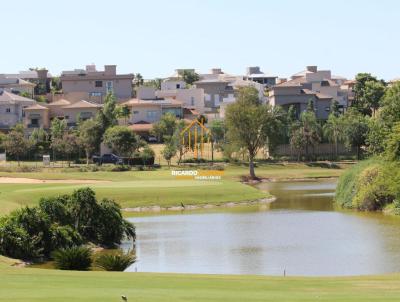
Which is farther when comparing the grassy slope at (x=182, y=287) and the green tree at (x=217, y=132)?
the green tree at (x=217, y=132)

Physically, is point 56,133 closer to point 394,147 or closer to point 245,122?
point 245,122

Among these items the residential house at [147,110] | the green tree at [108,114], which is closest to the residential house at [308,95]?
the residential house at [147,110]

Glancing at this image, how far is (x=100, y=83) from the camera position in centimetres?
18100

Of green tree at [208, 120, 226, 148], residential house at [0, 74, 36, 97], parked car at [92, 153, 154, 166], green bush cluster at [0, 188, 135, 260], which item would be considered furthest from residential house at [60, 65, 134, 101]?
green bush cluster at [0, 188, 135, 260]

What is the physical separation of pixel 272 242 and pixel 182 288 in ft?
76.4

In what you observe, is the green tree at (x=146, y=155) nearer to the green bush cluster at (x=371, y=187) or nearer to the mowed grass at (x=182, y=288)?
the green bush cluster at (x=371, y=187)

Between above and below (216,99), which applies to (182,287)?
below

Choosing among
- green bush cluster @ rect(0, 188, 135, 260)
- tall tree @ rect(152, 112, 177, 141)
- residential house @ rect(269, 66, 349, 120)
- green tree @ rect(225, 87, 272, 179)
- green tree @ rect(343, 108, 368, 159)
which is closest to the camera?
green bush cluster @ rect(0, 188, 135, 260)

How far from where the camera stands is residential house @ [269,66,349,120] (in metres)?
159

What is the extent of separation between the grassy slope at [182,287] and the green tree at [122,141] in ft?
294

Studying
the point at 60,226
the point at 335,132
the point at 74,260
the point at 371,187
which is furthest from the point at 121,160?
the point at 74,260

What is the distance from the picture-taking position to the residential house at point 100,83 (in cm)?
18038

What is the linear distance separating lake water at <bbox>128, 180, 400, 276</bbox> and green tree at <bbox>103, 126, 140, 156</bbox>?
4871 cm

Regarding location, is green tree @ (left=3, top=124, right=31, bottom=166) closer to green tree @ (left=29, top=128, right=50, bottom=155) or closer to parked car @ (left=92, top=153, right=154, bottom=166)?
green tree @ (left=29, top=128, right=50, bottom=155)
